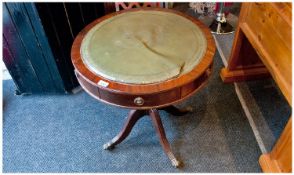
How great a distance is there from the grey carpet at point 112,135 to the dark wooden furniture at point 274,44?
173 mm

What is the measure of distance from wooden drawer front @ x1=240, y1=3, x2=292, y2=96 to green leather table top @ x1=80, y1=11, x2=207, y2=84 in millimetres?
256

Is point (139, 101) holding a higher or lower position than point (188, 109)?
higher

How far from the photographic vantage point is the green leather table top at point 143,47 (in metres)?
0.85

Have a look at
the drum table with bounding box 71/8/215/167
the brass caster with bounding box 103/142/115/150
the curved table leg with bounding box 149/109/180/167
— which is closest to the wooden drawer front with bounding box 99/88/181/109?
the drum table with bounding box 71/8/215/167

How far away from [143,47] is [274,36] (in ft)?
1.56

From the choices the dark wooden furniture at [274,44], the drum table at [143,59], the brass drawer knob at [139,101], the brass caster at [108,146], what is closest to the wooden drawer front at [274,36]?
the dark wooden furniture at [274,44]

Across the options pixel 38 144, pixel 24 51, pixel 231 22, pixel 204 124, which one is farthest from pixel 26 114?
pixel 231 22

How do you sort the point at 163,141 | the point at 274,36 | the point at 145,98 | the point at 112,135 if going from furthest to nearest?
the point at 112,135 → the point at 163,141 → the point at 274,36 → the point at 145,98

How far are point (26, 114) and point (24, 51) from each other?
36 cm

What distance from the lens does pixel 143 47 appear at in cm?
93

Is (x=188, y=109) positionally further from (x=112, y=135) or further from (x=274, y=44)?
(x=274, y=44)

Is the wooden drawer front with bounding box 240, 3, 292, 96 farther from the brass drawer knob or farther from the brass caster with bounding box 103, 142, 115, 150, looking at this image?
the brass caster with bounding box 103, 142, 115, 150

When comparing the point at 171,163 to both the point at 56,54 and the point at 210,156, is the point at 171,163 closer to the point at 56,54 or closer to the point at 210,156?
the point at 210,156

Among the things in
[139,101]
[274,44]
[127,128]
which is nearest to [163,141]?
[127,128]
